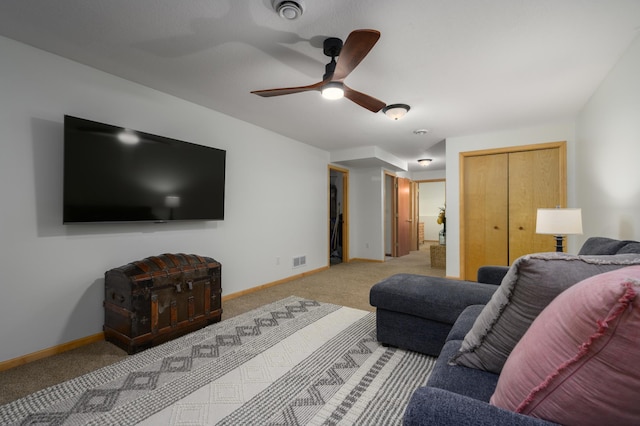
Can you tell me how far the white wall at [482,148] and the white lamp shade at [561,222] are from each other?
1568 millimetres

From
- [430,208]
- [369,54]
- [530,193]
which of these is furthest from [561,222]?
[430,208]

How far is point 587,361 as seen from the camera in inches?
25.9

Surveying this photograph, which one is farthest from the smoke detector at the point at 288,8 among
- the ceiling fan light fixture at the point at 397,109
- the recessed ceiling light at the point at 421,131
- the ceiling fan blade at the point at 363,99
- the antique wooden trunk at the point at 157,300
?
the recessed ceiling light at the point at 421,131

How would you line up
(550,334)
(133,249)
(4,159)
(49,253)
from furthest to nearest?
(133,249), (49,253), (4,159), (550,334)

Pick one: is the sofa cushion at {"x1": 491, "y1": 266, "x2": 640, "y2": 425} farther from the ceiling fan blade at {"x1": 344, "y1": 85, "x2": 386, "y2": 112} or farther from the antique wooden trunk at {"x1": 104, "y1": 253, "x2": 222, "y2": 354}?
the antique wooden trunk at {"x1": 104, "y1": 253, "x2": 222, "y2": 354}

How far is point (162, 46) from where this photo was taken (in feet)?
7.34

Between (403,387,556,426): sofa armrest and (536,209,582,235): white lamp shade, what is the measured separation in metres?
2.65

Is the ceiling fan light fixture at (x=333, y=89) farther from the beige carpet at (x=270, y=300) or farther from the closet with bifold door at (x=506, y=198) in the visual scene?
the closet with bifold door at (x=506, y=198)

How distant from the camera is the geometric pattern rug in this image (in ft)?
5.33

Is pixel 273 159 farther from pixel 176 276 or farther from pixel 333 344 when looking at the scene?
pixel 333 344

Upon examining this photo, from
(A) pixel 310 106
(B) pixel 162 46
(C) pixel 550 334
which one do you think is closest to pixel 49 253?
(B) pixel 162 46

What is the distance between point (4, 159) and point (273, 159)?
287 cm

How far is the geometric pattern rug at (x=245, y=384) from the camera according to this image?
1.62 metres

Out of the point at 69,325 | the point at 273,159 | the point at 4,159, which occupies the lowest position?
the point at 69,325
